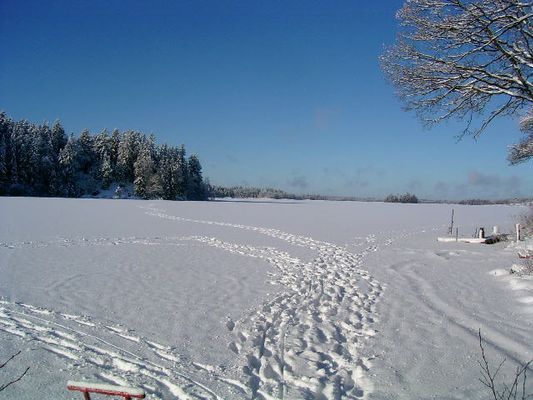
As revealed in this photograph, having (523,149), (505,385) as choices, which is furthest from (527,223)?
(505,385)

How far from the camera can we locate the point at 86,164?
72.3 metres

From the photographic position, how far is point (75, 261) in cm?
1234

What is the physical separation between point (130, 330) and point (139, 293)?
2471mm

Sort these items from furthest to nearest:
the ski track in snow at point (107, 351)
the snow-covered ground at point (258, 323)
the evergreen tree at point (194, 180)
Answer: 1. the evergreen tree at point (194, 180)
2. the snow-covered ground at point (258, 323)
3. the ski track in snow at point (107, 351)

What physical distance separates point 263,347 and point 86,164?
7507 cm

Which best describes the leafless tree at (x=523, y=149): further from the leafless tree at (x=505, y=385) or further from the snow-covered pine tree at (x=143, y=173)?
the snow-covered pine tree at (x=143, y=173)

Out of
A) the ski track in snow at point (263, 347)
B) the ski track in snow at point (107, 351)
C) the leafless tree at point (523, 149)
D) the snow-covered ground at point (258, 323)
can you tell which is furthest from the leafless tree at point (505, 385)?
the leafless tree at point (523, 149)

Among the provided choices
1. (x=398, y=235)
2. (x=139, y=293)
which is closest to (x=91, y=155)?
(x=398, y=235)

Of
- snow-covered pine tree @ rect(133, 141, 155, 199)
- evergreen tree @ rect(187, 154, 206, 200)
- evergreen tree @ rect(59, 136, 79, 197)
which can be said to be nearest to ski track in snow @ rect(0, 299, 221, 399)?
snow-covered pine tree @ rect(133, 141, 155, 199)

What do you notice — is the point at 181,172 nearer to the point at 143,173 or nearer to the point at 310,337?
the point at 143,173

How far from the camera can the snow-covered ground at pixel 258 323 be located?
15.6 feet

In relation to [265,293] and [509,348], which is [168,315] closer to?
[265,293]

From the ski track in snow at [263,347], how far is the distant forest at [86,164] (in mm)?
63364

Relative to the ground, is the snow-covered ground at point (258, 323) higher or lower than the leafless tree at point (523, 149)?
lower
